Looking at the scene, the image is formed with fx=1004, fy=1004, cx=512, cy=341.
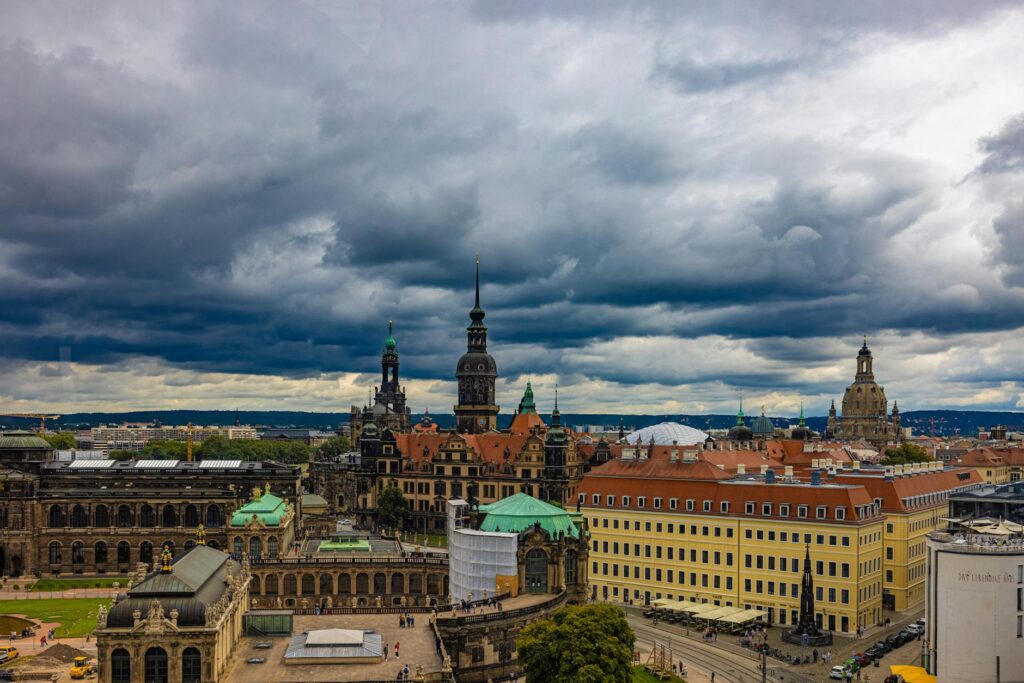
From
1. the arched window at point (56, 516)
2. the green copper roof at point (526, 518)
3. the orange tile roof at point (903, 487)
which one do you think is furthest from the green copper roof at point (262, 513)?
the orange tile roof at point (903, 487)

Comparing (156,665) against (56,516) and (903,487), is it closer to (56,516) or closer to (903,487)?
(56,516)

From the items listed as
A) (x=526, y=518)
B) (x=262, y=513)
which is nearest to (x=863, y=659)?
(x=526, y=518)

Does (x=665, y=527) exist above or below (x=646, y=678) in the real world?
above

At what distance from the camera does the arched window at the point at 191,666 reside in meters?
66.3

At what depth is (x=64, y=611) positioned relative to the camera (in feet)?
367

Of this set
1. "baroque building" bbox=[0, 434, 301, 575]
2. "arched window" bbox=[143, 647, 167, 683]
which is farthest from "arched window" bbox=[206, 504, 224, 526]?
"arched window" bbox=[143, 647, 167, 683]

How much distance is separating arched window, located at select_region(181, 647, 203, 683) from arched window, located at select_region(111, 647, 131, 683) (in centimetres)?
354

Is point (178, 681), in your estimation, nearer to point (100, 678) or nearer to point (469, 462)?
point (100, 678)

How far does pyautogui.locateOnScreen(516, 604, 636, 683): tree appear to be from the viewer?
73625 mm

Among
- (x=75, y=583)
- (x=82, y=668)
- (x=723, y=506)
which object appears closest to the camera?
(x=82, y=668)

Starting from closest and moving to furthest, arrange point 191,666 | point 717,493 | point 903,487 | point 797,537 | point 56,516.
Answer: point 191,666
point 797,537
point 717,493
point 903,487
point 56,516

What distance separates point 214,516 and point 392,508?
38747 millimetres

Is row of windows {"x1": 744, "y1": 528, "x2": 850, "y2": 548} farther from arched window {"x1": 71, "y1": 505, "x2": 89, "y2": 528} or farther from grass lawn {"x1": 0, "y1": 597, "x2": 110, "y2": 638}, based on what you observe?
arched window {"x1": 71, "y1": 505, "x2": 89, "y2": 528}

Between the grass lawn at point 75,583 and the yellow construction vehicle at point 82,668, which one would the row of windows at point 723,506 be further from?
the grass lawn at point 75,583
